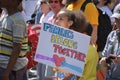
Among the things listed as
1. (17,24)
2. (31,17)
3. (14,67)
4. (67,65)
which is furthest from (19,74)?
(31,17)

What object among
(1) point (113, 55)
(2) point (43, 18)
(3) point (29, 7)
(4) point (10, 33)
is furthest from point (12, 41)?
(3) point (29, 7)

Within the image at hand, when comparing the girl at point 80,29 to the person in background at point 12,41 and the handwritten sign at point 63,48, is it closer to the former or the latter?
the handwritten sign at point 63,48

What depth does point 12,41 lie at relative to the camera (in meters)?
4.11

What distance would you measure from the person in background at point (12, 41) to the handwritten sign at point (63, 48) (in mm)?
438

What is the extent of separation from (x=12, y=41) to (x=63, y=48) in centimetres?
65

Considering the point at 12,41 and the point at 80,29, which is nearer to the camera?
the point at 80,29

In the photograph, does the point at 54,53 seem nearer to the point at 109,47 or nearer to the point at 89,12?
the point at 109,47

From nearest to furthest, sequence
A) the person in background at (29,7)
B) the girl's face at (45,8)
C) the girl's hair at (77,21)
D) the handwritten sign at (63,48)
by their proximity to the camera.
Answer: the handwritten sign at (63,48) < the girl's hair at (77,21) < the girl's face at (45,8) < the person in background at (29,7)

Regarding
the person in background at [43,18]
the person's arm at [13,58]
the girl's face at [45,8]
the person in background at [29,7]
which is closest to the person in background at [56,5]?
the person in background at [43,18]

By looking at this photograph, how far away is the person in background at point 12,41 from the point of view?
4.09 metres

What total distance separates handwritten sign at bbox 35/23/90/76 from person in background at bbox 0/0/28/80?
44 centimetres

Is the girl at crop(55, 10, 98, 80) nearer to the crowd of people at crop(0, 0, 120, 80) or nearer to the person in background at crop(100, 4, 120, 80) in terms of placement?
the crowd of people at crop(0, 0, 120, 80)

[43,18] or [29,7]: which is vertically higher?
[29,7]

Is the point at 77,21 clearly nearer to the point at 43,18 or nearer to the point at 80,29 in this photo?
the point at 80,29
